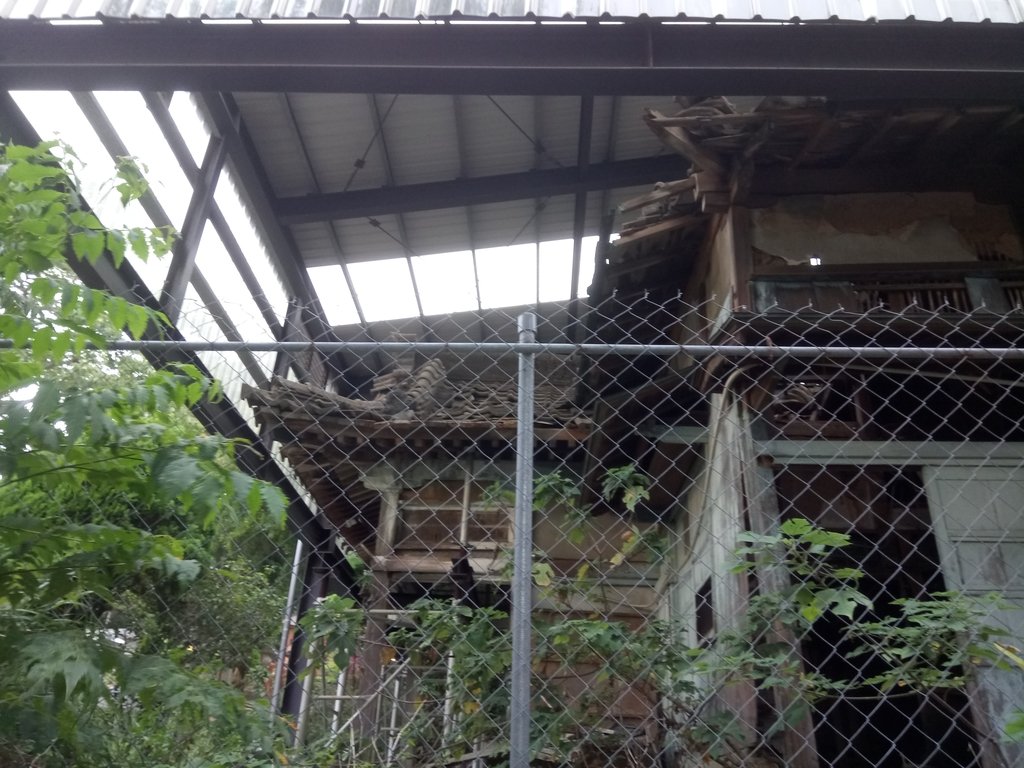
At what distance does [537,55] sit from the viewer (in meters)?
4.46

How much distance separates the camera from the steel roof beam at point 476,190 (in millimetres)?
9367

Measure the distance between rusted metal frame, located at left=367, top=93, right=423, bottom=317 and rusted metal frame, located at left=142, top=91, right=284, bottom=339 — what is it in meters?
1.81

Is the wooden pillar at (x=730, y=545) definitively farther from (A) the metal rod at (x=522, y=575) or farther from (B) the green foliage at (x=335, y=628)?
(A) the metal rod at (x=522, y=575)

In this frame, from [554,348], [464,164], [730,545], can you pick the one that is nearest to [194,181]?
[464,164]

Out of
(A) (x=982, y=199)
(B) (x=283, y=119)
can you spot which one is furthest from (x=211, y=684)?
(B) (x=283, y=119)

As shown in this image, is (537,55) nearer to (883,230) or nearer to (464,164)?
(883,230)

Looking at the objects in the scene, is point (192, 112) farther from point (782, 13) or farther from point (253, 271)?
point (782, 13)

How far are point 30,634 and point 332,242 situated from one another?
8.58m

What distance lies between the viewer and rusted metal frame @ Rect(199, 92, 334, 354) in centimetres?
789

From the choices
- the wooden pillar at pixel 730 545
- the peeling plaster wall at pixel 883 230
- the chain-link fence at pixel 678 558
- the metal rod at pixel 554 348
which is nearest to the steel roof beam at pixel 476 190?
the chain-link fence at pixel 678 558

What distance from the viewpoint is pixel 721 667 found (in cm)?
371

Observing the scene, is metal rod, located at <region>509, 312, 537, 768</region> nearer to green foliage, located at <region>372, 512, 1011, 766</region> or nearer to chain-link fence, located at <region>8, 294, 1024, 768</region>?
chain-link fence, located at <region>8, 294, 1024, 768</region>

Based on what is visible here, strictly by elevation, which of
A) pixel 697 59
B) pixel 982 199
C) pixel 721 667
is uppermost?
pixel 982 199

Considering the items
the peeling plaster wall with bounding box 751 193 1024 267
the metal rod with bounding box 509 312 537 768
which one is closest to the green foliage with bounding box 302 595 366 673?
the metal rod with bounding box 509 312 537 768
